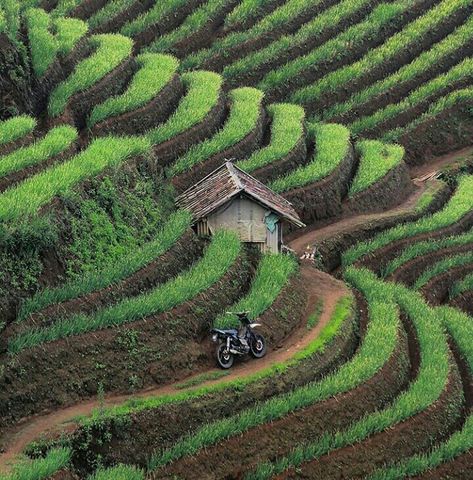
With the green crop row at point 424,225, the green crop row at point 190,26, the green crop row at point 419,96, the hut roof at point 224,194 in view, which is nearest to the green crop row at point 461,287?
the green crop row at point 424,225

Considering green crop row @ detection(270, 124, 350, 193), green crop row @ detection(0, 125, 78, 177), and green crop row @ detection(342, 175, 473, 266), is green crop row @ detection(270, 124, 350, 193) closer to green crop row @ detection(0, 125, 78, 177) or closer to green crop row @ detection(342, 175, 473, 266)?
green crop row @ detection(342, 175, 473, 266)

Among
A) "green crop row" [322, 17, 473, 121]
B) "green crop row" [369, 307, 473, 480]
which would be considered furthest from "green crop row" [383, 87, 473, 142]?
"green crop row" [369, 307, 473, 480]

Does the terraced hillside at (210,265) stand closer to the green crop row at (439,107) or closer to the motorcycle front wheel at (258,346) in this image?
the green crop row at (439,107)

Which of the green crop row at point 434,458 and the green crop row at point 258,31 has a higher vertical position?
the green crop row at point 258,31

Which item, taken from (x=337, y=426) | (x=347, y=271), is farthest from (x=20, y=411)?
(x=347, y=271)

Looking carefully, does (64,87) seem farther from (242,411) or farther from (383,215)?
(242,411)

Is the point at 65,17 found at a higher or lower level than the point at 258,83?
higher
